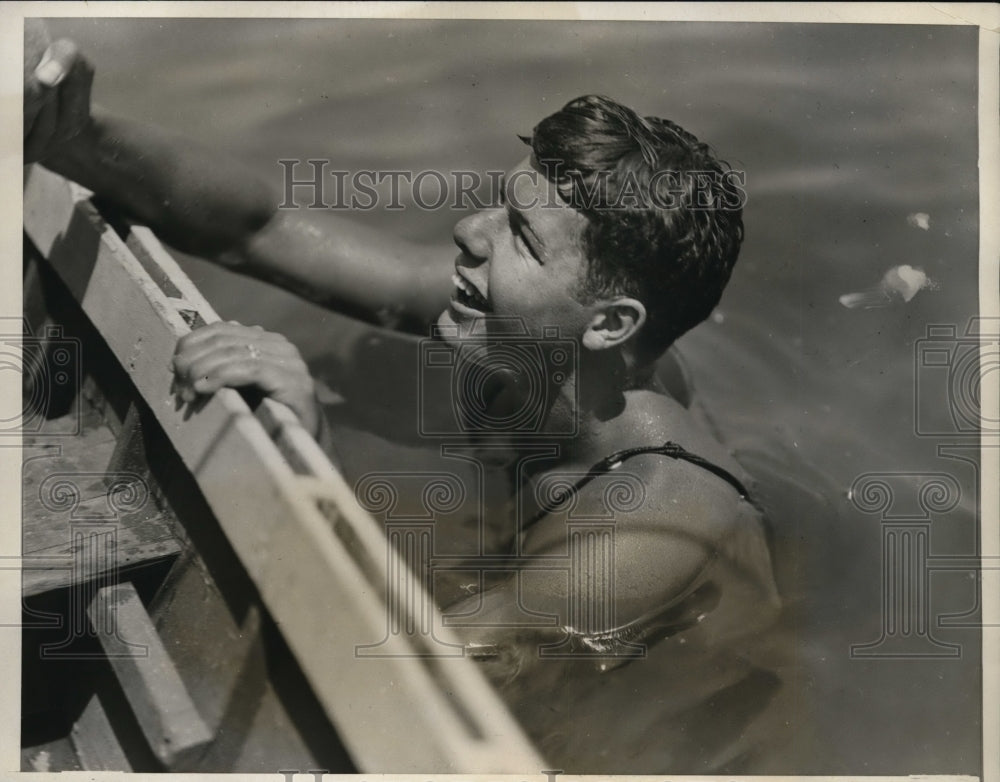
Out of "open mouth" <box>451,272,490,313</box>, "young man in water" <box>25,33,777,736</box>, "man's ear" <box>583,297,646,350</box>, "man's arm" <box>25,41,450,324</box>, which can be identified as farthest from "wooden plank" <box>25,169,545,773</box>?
"man's ear" <box>583,297,646,350</box>

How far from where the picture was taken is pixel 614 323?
195 centimetres

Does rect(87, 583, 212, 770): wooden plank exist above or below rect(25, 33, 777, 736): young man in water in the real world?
below

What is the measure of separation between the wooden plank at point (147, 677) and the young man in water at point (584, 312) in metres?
0.48

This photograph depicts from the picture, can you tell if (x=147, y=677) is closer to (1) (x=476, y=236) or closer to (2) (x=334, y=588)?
(2) (x=334, y=588)

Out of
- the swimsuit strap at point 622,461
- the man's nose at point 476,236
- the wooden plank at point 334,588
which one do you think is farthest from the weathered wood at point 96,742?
the man's nose at point 476,236

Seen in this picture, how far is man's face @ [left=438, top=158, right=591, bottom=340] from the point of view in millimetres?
1920

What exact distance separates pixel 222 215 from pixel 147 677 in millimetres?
974

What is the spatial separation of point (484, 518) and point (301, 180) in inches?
32.0

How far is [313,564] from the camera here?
1886 mm

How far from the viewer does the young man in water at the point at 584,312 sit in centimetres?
192

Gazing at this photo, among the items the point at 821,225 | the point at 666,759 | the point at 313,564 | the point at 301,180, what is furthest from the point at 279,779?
the point at 821,225

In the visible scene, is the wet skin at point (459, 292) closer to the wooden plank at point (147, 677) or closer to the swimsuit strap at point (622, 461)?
the swimsuit strap at point (622, 461)

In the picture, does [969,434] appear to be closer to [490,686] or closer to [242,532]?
[490,686]

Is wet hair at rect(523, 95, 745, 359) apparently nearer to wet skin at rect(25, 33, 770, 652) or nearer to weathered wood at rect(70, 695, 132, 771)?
wet skin at rect(25, 33, 770, 652)
